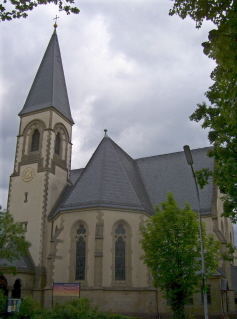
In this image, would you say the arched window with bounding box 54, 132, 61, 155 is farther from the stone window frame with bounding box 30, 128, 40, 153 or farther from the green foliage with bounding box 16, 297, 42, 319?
the green foliage with bounding box 16, 297, 42, 319

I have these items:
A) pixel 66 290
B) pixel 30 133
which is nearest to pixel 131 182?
pixel 66 290

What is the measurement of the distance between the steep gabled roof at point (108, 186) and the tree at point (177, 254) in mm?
7134

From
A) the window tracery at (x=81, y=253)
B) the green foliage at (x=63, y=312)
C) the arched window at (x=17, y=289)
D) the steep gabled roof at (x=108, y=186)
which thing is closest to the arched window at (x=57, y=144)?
the steep gabled roof at (x=108, y=186)

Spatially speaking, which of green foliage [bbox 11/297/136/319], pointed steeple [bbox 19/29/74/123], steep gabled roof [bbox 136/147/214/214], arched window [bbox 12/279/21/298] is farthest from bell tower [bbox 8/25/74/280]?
green foliage [bbox 11/297/136/319]

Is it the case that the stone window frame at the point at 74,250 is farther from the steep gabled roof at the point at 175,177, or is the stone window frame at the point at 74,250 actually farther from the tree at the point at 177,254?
the steep gabled roof at the point at 175,177

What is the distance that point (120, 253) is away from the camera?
2667 cm

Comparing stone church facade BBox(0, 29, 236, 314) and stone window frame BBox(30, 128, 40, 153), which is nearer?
stone church facade BBox(0, 29, 236, 314)

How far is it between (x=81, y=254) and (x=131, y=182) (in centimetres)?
772

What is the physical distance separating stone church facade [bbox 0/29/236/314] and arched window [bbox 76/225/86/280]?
0.24 feet

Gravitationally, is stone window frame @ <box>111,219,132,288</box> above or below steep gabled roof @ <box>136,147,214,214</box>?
below

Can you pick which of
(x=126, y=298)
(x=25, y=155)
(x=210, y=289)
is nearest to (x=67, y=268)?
(x=126, y=298)

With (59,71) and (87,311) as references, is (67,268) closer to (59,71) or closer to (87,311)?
(87,311)

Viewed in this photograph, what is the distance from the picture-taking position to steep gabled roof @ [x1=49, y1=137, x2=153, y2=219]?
91.5 ft

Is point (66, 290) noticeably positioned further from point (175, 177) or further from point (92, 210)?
point (175, 177)
